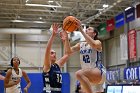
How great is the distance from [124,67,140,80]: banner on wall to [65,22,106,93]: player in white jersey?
8.34 metres

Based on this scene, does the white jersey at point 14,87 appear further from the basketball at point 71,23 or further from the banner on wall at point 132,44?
the banner on wall at point 132,44

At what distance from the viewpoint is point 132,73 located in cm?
1300

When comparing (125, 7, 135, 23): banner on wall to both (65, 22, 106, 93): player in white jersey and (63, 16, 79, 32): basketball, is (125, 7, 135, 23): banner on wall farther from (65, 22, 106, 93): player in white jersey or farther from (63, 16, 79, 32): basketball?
(63, 16, 79, 32): basketball

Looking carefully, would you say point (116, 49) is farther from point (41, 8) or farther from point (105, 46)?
point (41, 8)

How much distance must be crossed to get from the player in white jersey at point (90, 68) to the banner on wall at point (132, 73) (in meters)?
8.34

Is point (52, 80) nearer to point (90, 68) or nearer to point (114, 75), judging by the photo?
point (90, 68)

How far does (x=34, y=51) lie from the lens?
18438 mm

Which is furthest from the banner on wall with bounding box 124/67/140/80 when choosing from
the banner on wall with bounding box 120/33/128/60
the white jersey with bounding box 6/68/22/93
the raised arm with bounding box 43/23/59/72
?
the raised arm with bounding box 43/23/59/72

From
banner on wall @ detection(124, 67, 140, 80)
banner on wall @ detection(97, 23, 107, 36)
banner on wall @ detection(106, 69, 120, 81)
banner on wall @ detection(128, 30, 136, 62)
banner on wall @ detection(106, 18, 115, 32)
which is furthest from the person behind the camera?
banner on wall @ detection(97, 23, 107, 36)

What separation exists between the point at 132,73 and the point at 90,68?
355 inches

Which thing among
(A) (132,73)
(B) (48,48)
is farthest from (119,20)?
(B) (48,48)

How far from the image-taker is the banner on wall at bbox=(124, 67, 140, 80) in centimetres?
1252

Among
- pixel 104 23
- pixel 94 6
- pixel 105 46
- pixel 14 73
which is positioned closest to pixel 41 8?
pixel 94 6

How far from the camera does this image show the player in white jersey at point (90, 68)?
4.22 m
